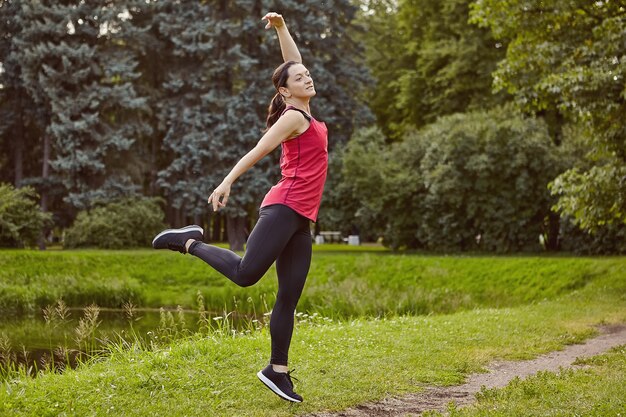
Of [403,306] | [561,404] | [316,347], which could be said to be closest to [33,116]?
[403,306]

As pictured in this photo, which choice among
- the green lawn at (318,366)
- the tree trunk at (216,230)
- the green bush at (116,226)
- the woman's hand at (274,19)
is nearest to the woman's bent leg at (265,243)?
the green lawn at (318,366)

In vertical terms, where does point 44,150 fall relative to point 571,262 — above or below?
above

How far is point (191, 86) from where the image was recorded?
32969 millimetres

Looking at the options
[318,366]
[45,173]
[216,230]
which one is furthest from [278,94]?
[216,230]

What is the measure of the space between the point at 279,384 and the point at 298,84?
7.57 ft

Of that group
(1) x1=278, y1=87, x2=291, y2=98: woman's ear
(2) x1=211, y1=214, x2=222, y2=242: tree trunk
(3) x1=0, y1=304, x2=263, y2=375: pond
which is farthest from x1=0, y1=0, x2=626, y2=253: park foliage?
(1) x1=278, y1=87, x2=291, y2=98: woman's ear

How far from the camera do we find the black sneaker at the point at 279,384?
19.4ft

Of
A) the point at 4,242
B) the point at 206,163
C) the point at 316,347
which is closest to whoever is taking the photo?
the point at 316,347

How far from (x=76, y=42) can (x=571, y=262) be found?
22185mm

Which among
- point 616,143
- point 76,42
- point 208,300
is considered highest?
point 76,42

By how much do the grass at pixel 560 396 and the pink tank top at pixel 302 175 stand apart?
5.96 feet

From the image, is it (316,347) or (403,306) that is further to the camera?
(403,306)

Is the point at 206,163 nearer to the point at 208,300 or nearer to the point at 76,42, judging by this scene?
the point at 76,42

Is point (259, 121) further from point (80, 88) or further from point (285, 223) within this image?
point (285, 223)
